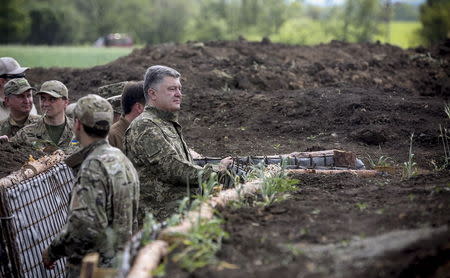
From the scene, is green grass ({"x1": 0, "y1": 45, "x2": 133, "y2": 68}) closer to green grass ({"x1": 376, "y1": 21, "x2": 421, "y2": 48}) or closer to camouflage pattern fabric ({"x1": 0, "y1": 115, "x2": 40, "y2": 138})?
camouflage pattern fabric ({"x1": 0, "y1": 115, "x2": 40, "y2": 138})

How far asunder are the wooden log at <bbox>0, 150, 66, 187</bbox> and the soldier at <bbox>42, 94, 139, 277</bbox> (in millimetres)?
1537

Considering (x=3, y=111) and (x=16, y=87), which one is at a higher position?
(x=16, y=87)

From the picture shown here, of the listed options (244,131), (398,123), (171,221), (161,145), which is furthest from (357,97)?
(171,221)

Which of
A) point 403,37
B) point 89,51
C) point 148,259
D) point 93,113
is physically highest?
point 93,113

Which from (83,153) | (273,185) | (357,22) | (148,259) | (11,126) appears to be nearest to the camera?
(148,259)

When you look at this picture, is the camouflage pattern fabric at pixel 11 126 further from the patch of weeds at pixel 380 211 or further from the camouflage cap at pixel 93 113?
the patch of weeds at pixel 380 211

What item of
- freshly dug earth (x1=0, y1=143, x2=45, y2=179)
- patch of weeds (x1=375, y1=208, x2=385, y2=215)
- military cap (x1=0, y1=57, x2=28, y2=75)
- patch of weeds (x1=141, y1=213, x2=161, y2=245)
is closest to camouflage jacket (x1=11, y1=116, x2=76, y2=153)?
freshly dug earth (x1=0, y1=143, x2=45, y2=179)

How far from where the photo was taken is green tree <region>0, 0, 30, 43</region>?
5814 centimetres

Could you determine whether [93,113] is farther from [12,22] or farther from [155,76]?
[12,22]

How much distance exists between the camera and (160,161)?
590cm

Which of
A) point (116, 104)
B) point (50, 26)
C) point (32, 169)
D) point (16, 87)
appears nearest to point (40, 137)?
point (16, 87)

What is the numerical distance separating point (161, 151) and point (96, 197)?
137 centimetres

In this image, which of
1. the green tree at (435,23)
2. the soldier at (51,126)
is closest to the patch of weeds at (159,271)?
the soldier at (51,126)

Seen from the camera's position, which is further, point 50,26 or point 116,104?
point 50,26
